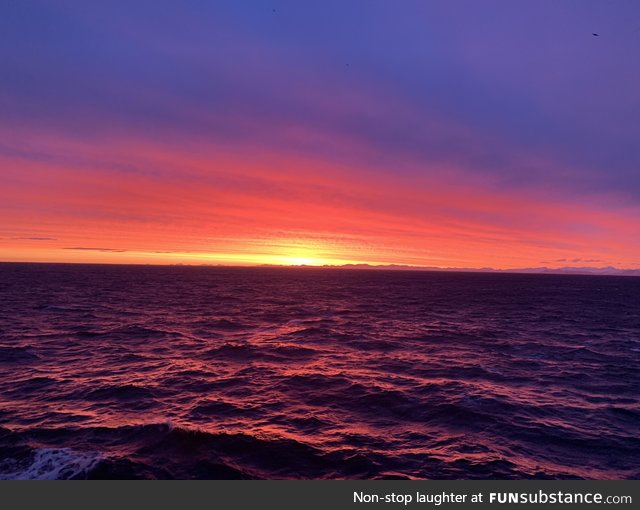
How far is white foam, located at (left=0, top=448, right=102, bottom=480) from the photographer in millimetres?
11977

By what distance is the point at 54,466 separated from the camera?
12562 millimetres

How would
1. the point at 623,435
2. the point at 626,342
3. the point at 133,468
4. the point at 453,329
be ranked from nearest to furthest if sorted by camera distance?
the point at 133,468
the point at 623,435
the point at 626,342
the point at 453,329

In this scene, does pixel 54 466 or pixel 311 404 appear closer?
pixel 54 466

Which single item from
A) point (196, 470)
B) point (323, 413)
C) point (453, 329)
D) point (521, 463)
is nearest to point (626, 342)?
point (453, 329)

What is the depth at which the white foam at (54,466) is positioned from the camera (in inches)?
472

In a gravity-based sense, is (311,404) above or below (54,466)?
below

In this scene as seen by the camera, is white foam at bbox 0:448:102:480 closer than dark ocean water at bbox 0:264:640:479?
Yes

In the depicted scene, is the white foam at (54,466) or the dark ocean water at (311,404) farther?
the dark ocean water at (311,404)

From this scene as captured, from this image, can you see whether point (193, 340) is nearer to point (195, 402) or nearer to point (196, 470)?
point (195, 402)

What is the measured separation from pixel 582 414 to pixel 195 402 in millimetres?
18027

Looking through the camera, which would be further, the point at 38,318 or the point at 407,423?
the point at 38,318

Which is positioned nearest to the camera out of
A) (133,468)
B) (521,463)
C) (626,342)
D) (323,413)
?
(133,468)

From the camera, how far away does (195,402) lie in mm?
18578

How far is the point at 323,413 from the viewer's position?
17875 mm
